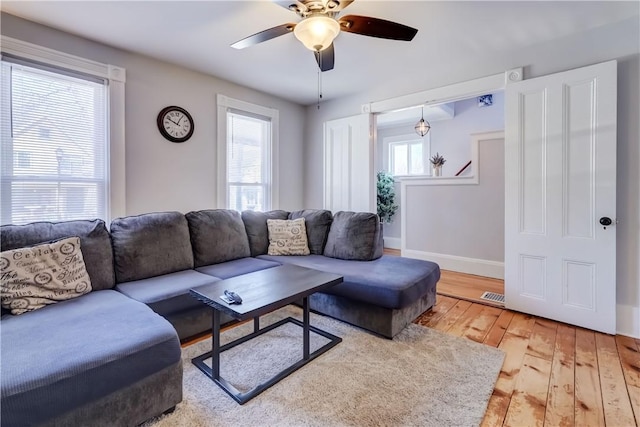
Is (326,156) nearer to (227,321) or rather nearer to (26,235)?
(227,321)

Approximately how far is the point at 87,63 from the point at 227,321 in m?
2.61

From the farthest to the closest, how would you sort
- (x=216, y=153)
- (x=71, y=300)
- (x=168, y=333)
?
(x=216, y=153)
(x=71, y=300)
(x=168, y=333)

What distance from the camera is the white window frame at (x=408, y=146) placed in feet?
19.4

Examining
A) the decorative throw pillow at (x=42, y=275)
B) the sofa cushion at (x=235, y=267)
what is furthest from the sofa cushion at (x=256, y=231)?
the decorative throw pillow at (x=42, y=275)

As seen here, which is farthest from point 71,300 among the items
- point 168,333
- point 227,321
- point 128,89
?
point 128,89

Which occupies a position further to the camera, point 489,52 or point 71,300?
point 489,52

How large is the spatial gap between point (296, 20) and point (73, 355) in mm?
2567

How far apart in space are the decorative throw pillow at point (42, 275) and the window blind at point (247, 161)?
73.8 inches

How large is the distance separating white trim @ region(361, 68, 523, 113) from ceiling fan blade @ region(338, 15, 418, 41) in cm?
161

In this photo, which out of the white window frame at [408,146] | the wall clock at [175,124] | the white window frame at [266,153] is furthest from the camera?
the white window frame at [408,146]

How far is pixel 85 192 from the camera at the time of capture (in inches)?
105

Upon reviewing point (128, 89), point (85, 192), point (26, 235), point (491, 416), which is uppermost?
point (128, 89)

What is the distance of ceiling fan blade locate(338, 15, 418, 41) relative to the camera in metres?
1.76

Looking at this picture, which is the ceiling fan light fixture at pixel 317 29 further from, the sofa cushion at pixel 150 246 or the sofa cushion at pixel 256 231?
the sofa cushion at pixel 256 231
